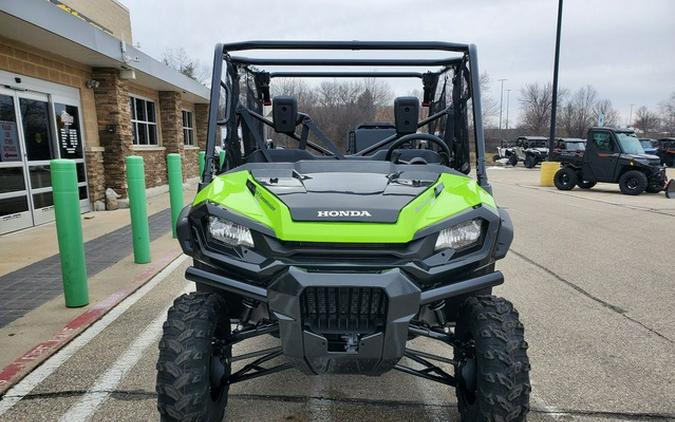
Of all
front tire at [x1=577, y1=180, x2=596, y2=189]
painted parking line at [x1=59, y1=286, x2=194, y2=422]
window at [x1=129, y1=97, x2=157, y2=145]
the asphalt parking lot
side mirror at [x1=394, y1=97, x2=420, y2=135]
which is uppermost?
window at [x1=129, y1=97, x2=157, y2=145]

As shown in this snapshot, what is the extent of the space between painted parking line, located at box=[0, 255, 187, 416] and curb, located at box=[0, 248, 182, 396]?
0.13 ft

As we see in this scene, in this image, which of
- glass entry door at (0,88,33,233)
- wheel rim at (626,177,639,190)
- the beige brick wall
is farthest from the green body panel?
the beige brick wall

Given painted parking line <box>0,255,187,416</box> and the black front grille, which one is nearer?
the black front grille

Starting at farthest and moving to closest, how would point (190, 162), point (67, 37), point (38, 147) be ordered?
1. point (190, 162)
2. point (38, 147)
3. point (67, 37)

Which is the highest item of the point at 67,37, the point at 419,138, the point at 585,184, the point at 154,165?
the point at 67,37

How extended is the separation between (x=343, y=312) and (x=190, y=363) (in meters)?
0.74

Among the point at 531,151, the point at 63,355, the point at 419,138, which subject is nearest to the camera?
the point at 419,138

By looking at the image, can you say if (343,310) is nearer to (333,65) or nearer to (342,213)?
(342,213)

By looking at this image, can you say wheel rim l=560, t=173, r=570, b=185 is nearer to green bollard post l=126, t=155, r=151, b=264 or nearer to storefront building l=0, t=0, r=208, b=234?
storefront building l=0, t=0, r=208, b=234

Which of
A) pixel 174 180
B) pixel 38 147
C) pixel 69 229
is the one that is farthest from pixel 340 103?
pixel 38 147

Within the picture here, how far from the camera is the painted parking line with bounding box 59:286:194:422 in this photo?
296cm

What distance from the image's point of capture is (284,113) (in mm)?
3418

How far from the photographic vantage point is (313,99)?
4.99 metres

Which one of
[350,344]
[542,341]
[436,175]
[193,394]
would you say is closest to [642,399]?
[542,341]
